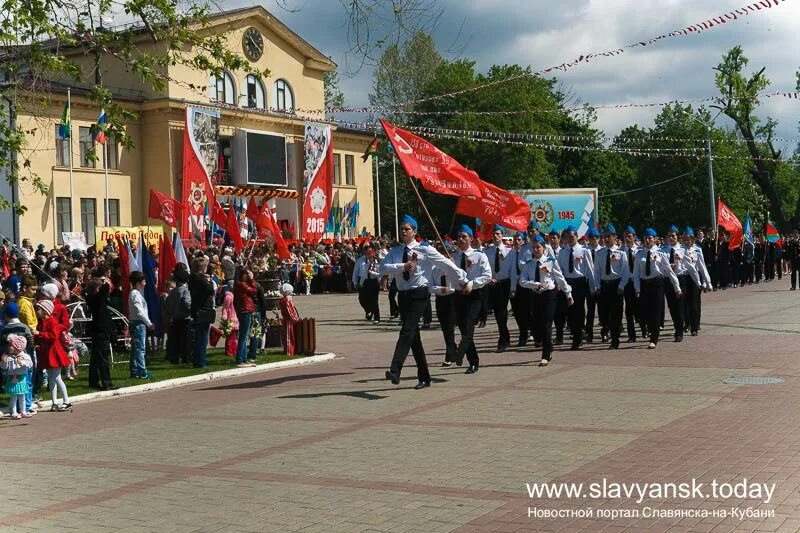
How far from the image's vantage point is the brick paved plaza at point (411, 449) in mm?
7203

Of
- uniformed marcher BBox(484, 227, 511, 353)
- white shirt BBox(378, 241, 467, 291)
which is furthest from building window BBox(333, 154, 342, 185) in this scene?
white shirt BBox(378, 241, 467, 291)

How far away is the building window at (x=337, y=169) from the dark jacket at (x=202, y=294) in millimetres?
44876

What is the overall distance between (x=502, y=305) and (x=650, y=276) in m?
2.64

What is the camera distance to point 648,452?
880 cm

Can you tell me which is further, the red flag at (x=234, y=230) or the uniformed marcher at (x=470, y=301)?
the red flag at (x=234, y=230)

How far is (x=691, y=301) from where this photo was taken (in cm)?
1984

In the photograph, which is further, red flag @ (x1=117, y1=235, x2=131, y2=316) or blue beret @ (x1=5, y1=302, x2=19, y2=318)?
red flag @ (x1=117, y1=235, x2=131, y2=316)

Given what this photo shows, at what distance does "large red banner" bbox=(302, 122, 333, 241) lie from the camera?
187 ft

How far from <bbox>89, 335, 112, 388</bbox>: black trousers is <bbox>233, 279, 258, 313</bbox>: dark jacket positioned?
9.30 ft

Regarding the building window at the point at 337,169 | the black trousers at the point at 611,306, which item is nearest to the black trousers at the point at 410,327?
the black trousers at the point at 611,306

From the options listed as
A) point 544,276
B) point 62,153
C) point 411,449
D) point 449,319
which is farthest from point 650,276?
point 62,153

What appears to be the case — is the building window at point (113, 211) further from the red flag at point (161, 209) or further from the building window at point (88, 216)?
the red flag at point (161, 209)

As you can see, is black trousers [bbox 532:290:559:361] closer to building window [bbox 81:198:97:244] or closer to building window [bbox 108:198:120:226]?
building window [bbox 81:198:97:244]

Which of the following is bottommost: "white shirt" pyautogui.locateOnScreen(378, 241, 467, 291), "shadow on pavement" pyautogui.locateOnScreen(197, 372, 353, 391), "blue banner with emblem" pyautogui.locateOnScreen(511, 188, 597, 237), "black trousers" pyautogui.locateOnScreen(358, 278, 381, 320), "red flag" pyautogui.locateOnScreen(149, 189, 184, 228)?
"shadow on pavement" pyautogui.locateOnScreen(197, 372, 353, 391)
